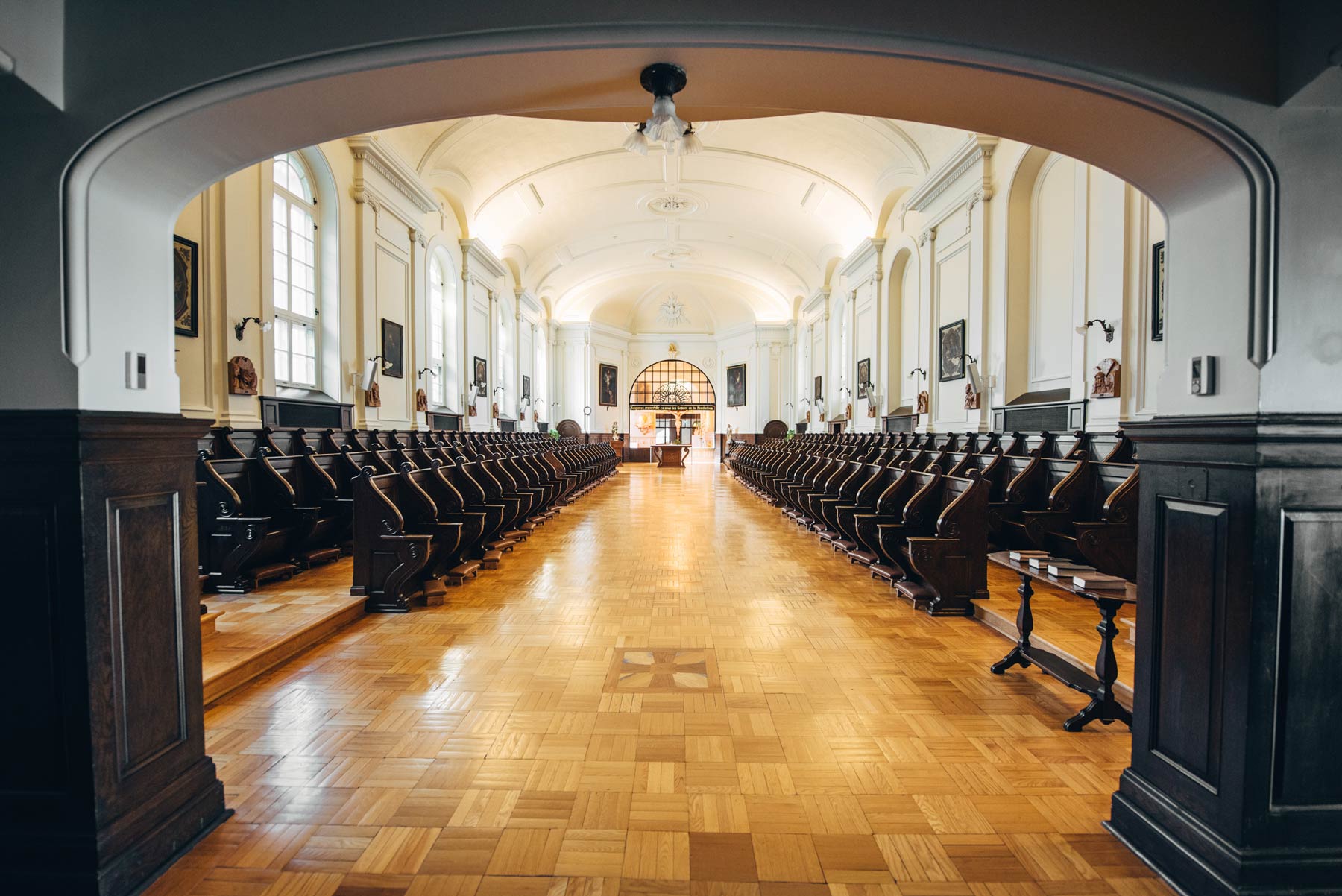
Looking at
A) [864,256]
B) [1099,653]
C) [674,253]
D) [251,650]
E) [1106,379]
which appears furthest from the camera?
[674,253]

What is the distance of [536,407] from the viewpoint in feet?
74.6

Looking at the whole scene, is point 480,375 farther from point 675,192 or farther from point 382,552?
point 382,552

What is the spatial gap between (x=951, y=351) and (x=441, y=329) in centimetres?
1015

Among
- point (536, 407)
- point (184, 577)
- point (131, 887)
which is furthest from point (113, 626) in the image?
point (536, 407)

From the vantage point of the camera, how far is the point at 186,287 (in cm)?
643

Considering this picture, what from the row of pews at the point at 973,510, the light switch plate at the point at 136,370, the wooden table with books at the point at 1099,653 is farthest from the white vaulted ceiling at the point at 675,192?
the light switch plate at the point at 136,370


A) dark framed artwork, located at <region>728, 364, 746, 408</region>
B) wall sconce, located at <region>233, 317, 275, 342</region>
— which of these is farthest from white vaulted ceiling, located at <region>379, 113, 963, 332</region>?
wall sconce, located at <region>233, 317, 275, 342</region>

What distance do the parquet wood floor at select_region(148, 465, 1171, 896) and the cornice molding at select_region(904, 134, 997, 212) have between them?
317 inches

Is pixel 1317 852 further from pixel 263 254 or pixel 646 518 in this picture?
pixel 263 254

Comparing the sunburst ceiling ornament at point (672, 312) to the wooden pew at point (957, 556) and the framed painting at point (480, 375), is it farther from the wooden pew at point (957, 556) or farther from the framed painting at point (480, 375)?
the wooden pew at point (957, 556)

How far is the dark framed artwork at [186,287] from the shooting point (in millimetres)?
6301

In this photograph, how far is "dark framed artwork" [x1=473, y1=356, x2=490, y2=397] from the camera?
51.0 feet

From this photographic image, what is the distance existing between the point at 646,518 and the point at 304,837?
705 centimetres

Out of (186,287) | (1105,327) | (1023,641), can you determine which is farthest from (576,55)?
(1105,327)
